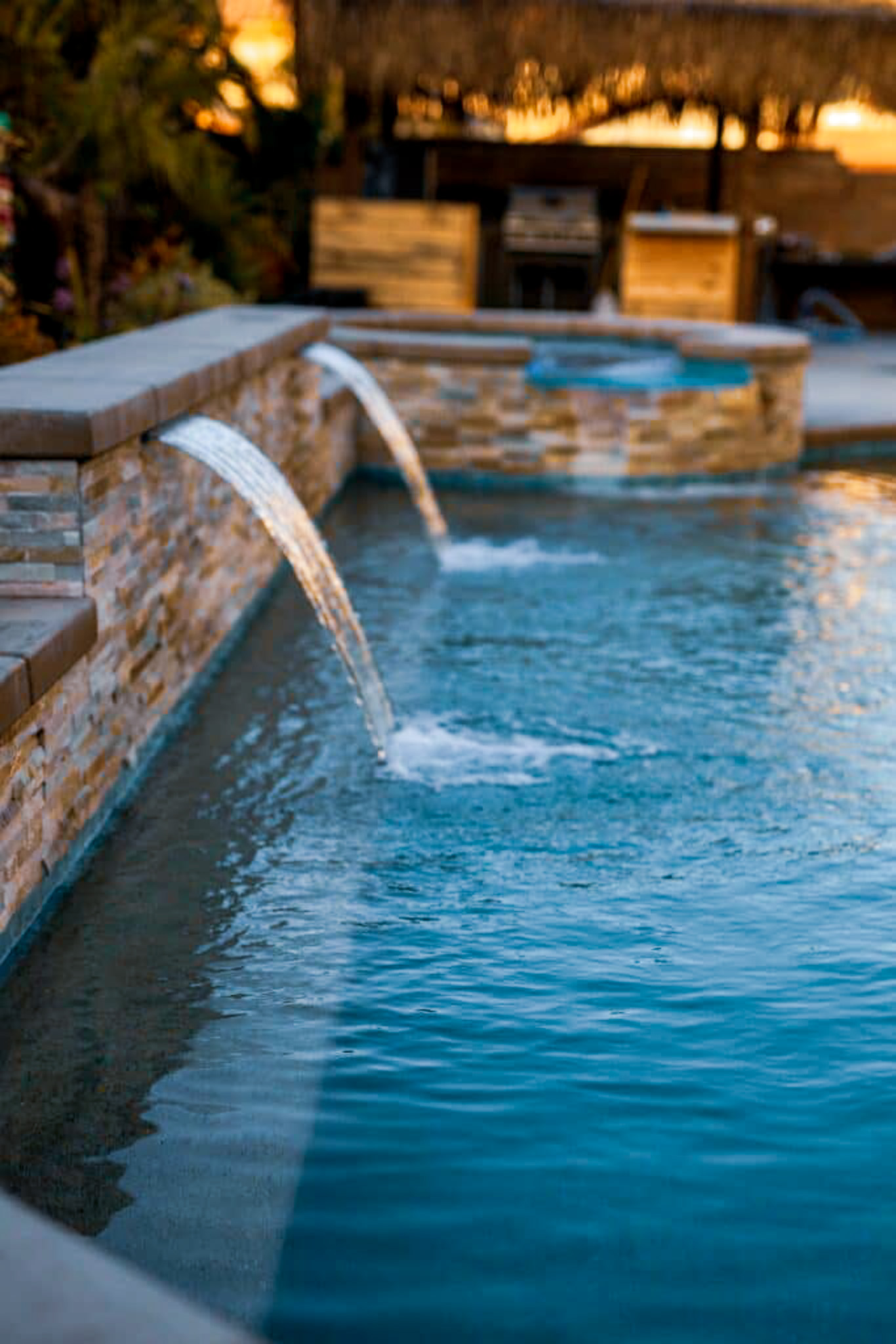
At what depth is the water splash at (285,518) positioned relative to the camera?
5.68 metres

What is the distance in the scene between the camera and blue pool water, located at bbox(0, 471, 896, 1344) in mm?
2982

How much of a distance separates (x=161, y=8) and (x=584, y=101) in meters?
5.49

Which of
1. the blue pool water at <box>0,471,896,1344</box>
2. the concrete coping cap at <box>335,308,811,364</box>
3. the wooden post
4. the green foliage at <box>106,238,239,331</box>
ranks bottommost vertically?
the blue pool water at <box>0,471,896,1344</box>

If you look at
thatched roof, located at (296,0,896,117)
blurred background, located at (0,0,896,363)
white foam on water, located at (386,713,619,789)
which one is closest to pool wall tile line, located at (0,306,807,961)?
white foam on water, located at (386,713,619,789)

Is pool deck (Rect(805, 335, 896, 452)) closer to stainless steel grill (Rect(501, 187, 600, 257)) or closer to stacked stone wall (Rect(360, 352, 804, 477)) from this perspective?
stacked stone wall (Rect(360, 352, 804, 477))

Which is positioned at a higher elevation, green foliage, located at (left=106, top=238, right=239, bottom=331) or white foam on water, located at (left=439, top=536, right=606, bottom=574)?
green foliage, located at (left=106, top=238, right=239, bottom=331)

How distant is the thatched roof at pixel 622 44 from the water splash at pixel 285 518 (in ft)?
33.3

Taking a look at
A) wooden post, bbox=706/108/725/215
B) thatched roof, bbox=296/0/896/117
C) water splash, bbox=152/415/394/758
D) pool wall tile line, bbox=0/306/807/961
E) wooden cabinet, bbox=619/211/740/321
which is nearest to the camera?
pool wall tile line, bbox=0/306/807/961

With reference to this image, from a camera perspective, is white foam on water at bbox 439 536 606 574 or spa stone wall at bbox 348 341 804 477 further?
spa stone wall at bbox 348 341 804 477

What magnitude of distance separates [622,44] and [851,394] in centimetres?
411

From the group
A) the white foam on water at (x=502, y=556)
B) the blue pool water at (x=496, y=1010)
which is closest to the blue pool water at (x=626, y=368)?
the white foam on water at (x=502, y=556)

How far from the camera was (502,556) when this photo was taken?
29.8 ft

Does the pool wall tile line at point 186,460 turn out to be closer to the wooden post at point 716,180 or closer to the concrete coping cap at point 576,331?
the concrete coping cap at point 576,331

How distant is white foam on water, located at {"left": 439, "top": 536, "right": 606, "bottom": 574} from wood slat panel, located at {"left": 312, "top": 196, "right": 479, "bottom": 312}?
677cm
